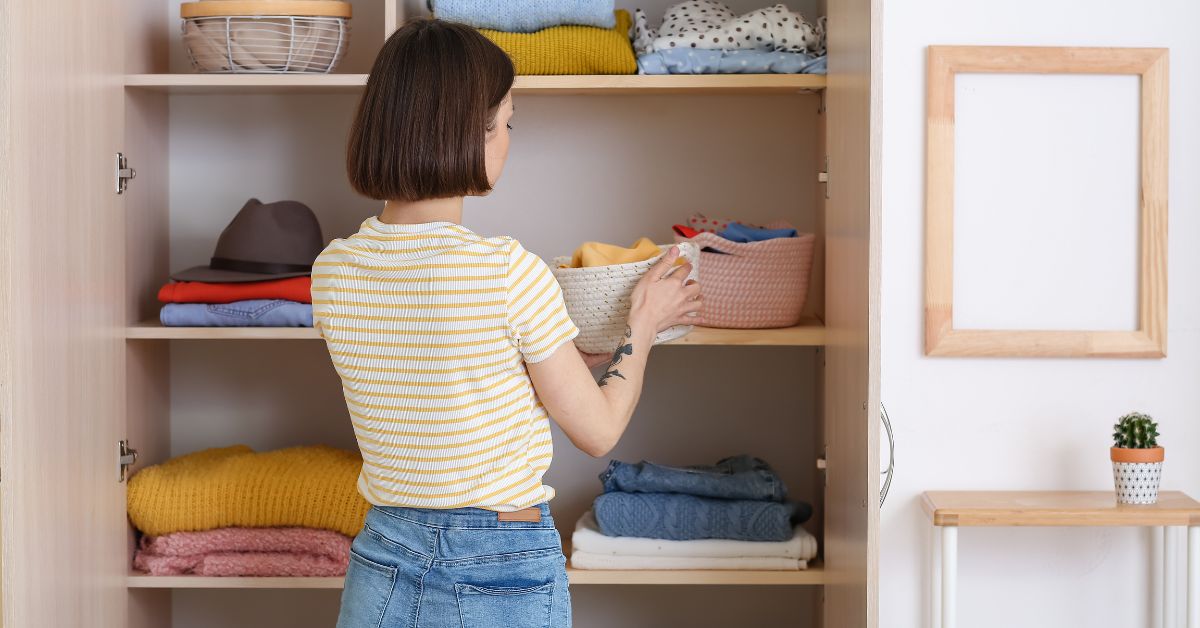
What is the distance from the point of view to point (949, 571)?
1.92 m

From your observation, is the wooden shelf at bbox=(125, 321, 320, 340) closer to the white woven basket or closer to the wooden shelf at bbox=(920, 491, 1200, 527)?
the white woven basket

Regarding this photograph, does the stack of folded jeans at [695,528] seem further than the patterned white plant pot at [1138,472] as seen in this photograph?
Yes

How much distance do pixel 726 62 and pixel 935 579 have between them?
96 centimetres

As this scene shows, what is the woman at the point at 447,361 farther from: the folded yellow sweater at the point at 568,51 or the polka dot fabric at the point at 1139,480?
the polka dot fabric at the point at 1139,480

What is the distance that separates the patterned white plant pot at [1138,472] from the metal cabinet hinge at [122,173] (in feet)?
5.64

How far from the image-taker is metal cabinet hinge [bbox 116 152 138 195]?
79.4 inches

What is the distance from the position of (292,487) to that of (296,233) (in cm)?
46

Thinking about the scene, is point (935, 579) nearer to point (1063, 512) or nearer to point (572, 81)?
point (1063, 512)

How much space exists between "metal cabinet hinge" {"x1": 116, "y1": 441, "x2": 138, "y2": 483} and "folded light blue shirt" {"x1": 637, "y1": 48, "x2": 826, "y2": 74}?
44.0 inches

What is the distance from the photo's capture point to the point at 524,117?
2.37 m

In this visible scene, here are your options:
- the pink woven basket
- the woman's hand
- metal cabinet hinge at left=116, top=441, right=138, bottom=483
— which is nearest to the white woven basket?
the woman's hand

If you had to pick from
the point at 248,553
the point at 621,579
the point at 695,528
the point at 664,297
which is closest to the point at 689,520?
the point at 695,528

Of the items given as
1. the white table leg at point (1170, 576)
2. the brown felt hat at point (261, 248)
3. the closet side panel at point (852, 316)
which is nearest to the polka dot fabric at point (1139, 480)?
the white table leg at point (1170, 576)

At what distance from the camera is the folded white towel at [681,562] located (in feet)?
6.75
